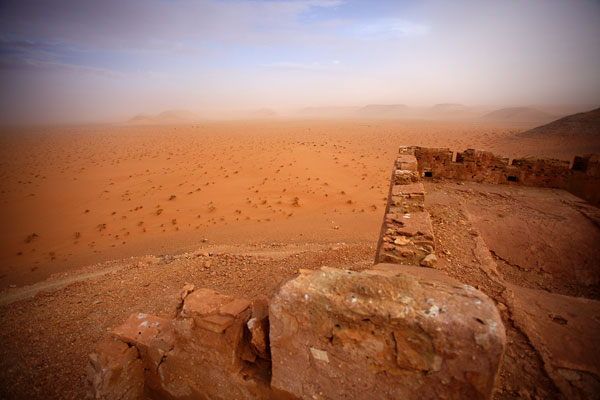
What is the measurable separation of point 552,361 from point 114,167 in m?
22.1

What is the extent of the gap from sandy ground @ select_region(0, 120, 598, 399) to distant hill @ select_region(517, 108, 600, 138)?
3.02 meters

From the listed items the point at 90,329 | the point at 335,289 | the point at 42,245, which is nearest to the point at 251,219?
the point at 90,329

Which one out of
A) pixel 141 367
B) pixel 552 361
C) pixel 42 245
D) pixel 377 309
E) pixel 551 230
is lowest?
pixel 42 245

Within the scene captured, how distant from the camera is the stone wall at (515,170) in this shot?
22.1 ft

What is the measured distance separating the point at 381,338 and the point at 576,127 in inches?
1169

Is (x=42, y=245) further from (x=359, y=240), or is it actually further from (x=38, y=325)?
(x=359, y=240)

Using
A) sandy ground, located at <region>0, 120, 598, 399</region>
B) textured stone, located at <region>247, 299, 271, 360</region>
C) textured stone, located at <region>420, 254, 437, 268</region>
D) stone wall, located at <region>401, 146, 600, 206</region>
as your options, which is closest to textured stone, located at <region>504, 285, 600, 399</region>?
sandy ground, located at <region>0, 120, 598, 399</region>

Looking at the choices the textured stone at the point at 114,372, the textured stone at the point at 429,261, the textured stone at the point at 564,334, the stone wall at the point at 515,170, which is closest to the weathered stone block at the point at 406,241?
the textured stone at the point at 429,261

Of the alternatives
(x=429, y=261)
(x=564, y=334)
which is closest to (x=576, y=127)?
(x=564, y=334)

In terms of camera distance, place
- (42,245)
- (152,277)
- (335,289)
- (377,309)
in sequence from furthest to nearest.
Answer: (42,245), (152,277), (335,289), (377,309)

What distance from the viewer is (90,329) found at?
Result: 4551 mm

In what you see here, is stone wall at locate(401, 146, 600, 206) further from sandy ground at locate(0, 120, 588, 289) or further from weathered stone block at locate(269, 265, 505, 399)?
weathered stone block at locate(269, 265, 505, 399)

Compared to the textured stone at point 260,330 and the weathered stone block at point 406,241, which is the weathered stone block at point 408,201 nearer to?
the weathered stone block at point 406,241

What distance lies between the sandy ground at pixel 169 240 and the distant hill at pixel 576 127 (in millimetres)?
3022
